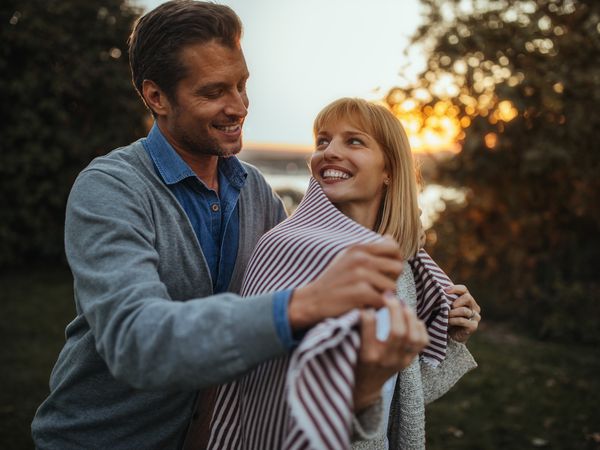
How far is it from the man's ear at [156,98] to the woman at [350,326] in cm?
57

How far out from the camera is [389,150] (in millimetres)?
2262

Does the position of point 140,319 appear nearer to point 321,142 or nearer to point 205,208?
point 205,208

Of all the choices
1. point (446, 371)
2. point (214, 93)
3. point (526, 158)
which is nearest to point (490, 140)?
point (526, 158)

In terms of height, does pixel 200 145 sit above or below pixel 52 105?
above

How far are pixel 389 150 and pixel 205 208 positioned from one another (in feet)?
2.69

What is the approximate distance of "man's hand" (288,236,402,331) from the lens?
3.79 ft

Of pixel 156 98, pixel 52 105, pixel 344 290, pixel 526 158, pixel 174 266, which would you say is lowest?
pixel 52 105

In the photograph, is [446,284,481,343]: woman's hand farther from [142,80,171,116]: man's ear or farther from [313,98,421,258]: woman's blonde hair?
[142,80,171,116]: man's ear

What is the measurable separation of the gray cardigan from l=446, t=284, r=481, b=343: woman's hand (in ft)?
2.42

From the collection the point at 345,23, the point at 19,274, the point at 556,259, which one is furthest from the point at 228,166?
the point at 19,274

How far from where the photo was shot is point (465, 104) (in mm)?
6750

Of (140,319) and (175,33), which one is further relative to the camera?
(175,33)

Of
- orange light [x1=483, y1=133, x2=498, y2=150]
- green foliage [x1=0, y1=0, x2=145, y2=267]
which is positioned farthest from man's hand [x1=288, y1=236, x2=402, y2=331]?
green foliage [x1=0, y1=0, x2=145, y2=267]

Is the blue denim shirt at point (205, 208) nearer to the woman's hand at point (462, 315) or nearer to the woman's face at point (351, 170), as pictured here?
the woman's face at point (351, 170)
